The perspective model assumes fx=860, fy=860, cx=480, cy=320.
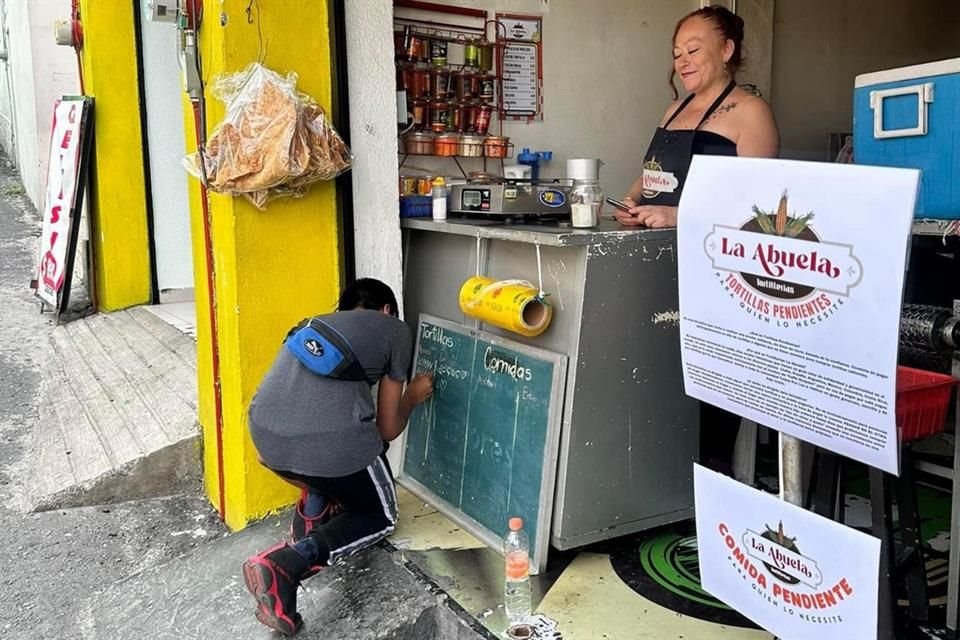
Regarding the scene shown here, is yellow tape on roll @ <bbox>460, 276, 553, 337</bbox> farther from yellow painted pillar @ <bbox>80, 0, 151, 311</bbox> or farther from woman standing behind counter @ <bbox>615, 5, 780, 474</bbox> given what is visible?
yellow painted pillar @ <bbox>80, 0, 151, 311</bbox>

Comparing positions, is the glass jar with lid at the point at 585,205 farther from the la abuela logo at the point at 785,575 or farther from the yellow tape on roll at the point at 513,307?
the la abuela logo at the point at 785,575

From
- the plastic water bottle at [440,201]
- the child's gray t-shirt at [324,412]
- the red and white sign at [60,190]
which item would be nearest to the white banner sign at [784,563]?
the child's gray t-shirt at [324,412]

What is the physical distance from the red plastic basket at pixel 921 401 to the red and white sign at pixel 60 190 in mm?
5414

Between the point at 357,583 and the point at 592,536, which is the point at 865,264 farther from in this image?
the point at 357,583

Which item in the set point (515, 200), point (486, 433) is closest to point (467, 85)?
point (515, 200)

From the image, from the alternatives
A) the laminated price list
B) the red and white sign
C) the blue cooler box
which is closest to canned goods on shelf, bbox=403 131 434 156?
the laminated price list

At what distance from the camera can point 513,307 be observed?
9.14ft

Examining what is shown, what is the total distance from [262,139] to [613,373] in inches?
57.7

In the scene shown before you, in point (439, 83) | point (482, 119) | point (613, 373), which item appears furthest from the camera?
point (482, 119)

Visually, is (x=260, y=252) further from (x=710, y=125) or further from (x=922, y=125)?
(x=922, y=125)

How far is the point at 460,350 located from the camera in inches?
129

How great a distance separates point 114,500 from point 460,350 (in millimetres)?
1846

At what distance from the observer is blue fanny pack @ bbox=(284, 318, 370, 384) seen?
267 centimetres

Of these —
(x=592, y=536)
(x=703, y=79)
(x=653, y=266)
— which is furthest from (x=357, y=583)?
(x=703, y=79)
